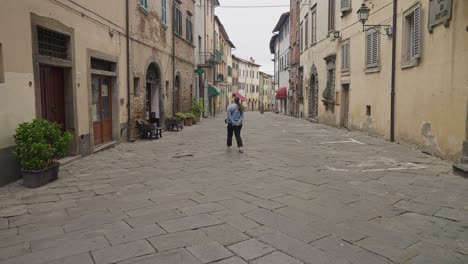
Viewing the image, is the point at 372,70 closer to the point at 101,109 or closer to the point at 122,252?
the point at 101,109

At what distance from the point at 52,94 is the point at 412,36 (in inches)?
338

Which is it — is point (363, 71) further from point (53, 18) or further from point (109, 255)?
point (109, 255)

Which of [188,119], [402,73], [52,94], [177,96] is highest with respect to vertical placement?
[402,73]

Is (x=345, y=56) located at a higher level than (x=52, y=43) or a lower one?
higher

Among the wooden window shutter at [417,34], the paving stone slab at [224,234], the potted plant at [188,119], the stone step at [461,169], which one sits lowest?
the paving stone slab at [224,234]

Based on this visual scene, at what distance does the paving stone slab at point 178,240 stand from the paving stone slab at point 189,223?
0.14 m

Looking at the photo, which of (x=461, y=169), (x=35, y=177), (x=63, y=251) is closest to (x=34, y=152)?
(x=35, y=177)

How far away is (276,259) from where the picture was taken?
10.4ft

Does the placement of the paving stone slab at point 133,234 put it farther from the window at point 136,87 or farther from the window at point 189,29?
the window at point 189,29

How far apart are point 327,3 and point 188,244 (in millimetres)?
17157

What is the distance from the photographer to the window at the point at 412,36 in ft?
30.1

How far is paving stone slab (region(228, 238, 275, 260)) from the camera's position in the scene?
3.26m

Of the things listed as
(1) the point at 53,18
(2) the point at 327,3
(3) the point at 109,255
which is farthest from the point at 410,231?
(2) the point at 327,3

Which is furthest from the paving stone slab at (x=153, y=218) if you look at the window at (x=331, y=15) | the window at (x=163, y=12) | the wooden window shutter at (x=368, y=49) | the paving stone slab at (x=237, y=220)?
the window at (x=331, y=15)
